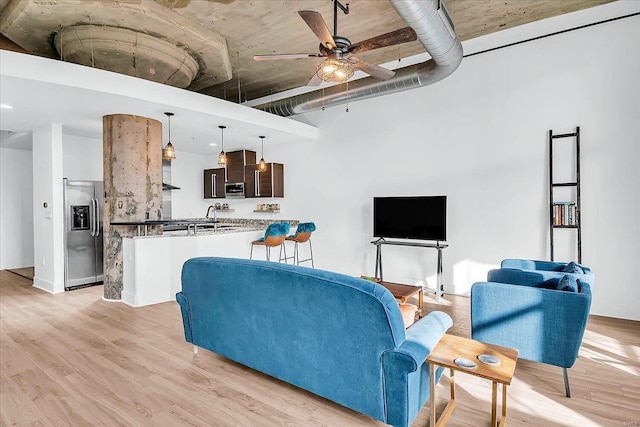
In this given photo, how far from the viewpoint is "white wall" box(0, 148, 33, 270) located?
734 cm

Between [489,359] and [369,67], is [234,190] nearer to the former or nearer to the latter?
[369,67]

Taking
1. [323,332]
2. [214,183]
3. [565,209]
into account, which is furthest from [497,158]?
[214,183]

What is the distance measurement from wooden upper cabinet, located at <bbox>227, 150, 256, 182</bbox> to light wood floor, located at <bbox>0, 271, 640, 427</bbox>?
445 cm

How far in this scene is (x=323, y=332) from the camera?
6.79 ft

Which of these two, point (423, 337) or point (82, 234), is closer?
point (423, 337)

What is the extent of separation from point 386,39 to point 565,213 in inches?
119

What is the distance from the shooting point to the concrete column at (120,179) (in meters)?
4.86

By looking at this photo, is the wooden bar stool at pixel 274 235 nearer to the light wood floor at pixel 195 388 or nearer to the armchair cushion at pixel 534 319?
the light wood floor at pixel 195 388

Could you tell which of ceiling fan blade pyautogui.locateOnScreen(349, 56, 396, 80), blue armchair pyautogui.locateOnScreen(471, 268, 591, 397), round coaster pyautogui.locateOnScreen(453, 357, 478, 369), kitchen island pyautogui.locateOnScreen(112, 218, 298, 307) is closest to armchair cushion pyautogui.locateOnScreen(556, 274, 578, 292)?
blue armchair pyautogui.locateOnScreen(471, 268, 591, 397)

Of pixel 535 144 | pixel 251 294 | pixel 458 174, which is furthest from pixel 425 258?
pixel 251 294

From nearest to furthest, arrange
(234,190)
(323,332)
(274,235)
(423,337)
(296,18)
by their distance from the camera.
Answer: (423,337)
(323,332)
(296,18)
(274,235)
(234,190)

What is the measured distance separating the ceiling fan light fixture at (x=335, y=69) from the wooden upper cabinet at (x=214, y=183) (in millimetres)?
5292

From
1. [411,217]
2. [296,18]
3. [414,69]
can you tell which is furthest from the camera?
[411,217]

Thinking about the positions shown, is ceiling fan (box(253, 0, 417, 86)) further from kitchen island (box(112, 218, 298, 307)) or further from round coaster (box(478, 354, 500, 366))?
kitchen island (box(112, 218, 298, 307))
